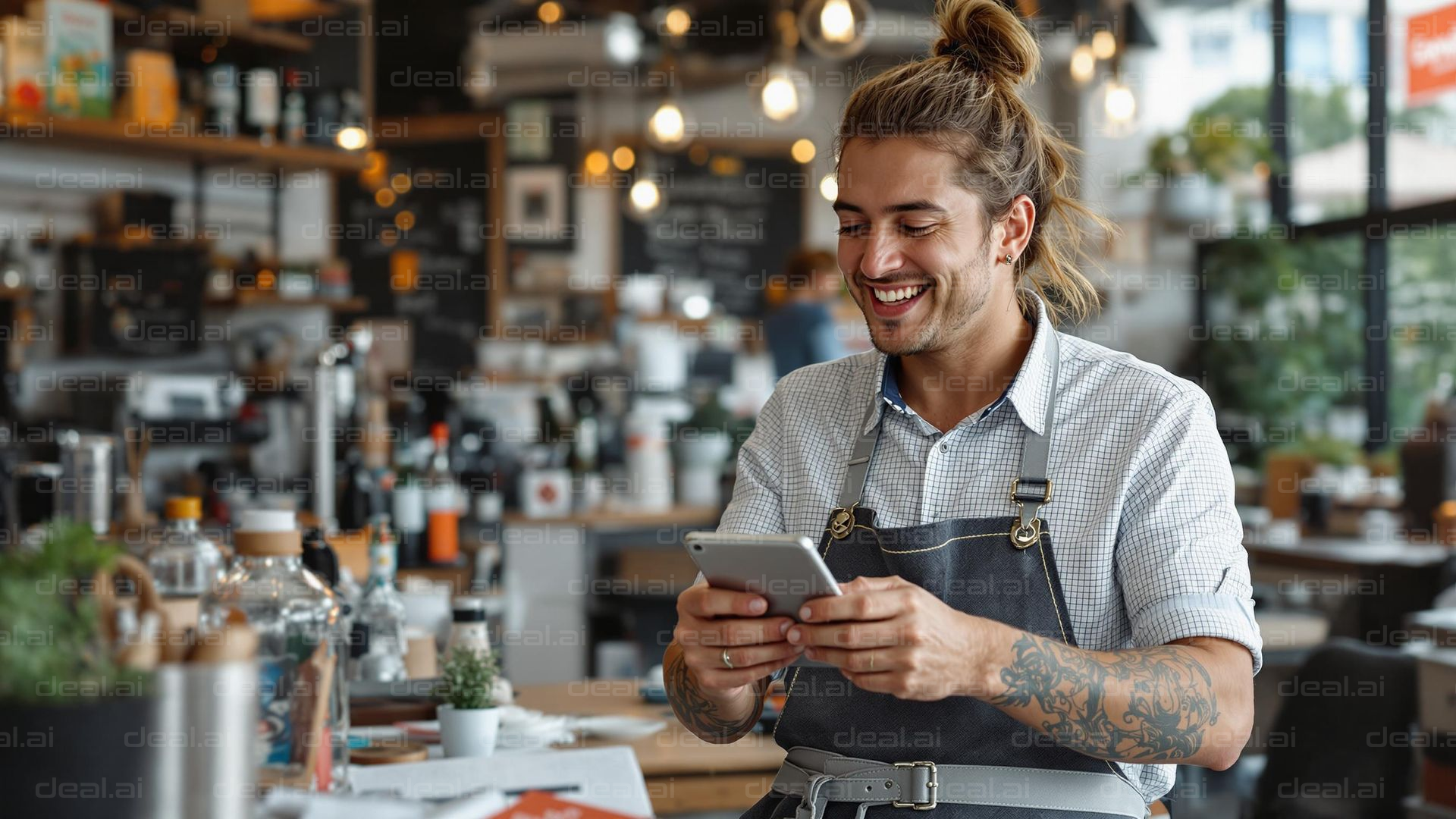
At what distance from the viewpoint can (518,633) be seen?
486cm

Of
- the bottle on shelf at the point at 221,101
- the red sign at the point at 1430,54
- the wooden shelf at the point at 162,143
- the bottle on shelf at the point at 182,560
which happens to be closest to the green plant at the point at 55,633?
the bottle on shelf at the point at 182,560

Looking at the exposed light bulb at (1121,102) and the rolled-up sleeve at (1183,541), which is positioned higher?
the exposed light bulb at (1121,102)

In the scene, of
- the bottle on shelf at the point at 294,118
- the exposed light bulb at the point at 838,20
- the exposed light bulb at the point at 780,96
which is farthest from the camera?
the exposed light bulb at the point at 780,96

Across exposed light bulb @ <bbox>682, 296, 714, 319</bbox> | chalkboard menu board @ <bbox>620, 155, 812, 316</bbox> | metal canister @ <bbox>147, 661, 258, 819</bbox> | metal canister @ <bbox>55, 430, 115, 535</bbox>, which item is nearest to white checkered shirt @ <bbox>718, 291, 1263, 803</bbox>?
metal canister @ <bbox>147, 661, 258, 819</bbox>

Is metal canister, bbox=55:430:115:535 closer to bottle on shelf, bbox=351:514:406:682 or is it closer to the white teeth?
bottle on shelf, bbox=351:514:406:682

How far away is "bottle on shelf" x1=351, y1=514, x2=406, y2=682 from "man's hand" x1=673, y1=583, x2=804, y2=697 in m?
0.99

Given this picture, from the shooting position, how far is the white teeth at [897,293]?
1.83 m

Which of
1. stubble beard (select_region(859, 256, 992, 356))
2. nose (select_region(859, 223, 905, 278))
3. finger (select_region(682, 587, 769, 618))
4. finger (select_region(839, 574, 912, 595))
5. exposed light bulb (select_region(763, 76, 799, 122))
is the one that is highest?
exposed light bulb (select_region(763, 76, 799, 122))

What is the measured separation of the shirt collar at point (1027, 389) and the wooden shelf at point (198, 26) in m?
3.81

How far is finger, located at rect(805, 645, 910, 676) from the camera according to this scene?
4.70 ft

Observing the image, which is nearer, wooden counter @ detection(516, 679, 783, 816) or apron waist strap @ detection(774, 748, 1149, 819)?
apron waist strap @ detection(774, 748, 1149, 819)

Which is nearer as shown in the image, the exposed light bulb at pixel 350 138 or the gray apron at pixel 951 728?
the gray apron at pixel 951 728

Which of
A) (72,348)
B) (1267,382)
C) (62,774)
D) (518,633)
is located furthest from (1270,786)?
(1267,382)

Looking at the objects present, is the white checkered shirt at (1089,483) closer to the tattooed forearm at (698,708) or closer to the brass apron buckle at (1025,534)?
the brass apron buckle at (1025,534)
